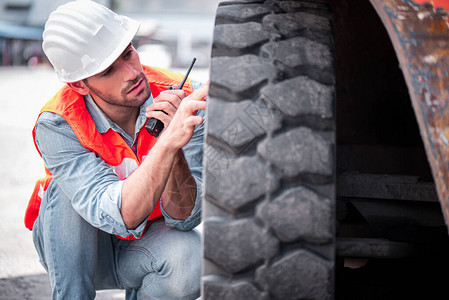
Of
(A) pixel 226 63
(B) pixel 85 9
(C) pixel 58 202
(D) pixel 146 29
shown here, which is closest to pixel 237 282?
(A) pixel 226 63

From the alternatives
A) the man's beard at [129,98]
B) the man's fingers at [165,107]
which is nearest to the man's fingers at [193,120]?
the man's fingers at [165,107]

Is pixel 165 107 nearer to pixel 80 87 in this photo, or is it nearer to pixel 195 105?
pixel 195 105

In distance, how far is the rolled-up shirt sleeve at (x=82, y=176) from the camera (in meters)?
2.16

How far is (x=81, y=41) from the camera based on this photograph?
2.41 meters

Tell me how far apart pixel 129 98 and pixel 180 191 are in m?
0.41

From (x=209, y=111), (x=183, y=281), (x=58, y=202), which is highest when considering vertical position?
(x=209, y=111)

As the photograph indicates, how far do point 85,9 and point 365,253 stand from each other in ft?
4.91

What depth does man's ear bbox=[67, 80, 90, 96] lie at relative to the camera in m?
2.48

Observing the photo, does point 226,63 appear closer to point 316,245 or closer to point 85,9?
point 316,245

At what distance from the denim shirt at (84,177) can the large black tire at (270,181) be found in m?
0.77

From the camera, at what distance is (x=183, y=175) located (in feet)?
7.75

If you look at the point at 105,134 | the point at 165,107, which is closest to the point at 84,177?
the point at 105,134

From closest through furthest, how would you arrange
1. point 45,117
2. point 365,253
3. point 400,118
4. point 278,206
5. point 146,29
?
point 278,206 < point 365,253 < point 45,117 < point 400,118 < point 146,29

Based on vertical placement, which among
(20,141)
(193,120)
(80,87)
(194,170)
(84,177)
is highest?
(193,120)
